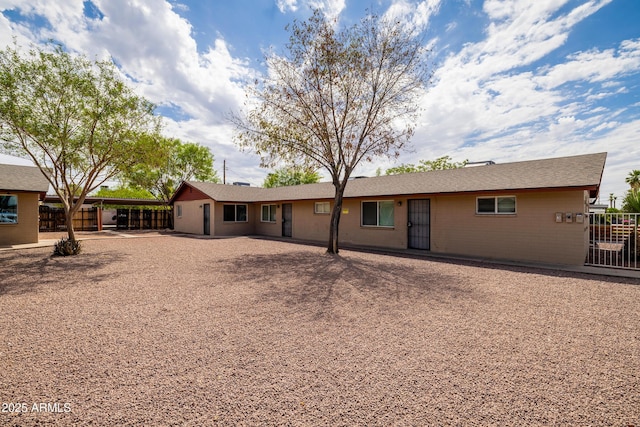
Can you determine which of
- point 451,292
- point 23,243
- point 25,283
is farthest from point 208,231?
point 451,292

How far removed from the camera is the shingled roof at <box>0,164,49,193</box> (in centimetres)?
1331

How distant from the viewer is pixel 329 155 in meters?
12.2

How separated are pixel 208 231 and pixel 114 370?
18.6m

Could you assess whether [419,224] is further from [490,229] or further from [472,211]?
[490,229]

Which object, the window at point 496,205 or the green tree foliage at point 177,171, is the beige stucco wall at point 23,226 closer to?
the green tree foliage at point 177,171

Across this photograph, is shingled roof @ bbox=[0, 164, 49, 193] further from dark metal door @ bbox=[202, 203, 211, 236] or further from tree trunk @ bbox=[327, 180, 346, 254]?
tree trunk @ bbox=[327, 180, 346, 254]

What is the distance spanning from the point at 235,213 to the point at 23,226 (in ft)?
35.2

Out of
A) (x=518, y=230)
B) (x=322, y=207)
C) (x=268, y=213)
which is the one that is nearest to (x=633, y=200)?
(x=518, y=230)

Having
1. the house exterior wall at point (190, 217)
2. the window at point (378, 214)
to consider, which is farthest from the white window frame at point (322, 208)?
the house exterior wall at point (190, 217)

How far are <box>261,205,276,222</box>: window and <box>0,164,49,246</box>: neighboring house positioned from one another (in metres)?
11.6

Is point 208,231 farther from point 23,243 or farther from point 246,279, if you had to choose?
point 246,279

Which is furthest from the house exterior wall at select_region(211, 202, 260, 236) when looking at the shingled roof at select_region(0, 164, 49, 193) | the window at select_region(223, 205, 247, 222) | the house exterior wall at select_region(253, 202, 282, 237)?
the shingled roof at select_region(0, 164, 49, 193)

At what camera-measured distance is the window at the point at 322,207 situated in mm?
16656

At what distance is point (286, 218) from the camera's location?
19312 mm
